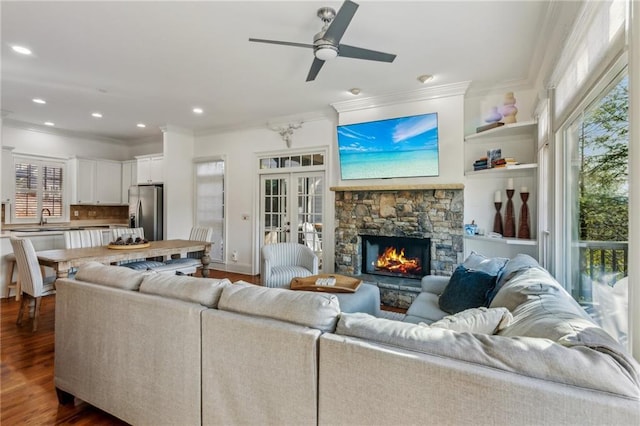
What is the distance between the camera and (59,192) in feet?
21.4

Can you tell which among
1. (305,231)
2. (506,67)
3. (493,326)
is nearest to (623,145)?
(493,326)

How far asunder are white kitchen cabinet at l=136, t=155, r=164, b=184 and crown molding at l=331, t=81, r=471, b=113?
383 centimetres

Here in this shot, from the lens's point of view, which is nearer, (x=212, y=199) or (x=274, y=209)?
(x=274, y=209)

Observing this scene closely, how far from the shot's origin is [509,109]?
3725mm

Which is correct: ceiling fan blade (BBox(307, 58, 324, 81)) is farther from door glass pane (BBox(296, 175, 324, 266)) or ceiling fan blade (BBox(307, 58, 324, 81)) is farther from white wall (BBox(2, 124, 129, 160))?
white wall (BBox(2, 124, 129, 160))

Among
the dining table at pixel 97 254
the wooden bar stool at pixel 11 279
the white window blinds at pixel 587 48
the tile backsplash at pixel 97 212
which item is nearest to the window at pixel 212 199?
the dining table at pixel 97 254

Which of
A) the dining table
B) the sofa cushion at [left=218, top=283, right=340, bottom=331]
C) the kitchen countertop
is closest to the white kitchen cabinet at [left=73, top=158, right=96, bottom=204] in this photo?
the kitchen countertop

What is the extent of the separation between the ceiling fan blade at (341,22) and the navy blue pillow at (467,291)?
2.08 m

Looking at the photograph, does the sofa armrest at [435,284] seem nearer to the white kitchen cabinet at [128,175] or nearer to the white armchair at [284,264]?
the white armchair at [284,264]

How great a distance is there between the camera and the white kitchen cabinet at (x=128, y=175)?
7.12 m

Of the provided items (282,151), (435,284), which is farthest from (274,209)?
(435,284)

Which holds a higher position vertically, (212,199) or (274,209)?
(212,199)

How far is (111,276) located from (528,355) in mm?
2118

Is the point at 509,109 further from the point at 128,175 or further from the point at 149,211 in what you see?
the point at 128,175
